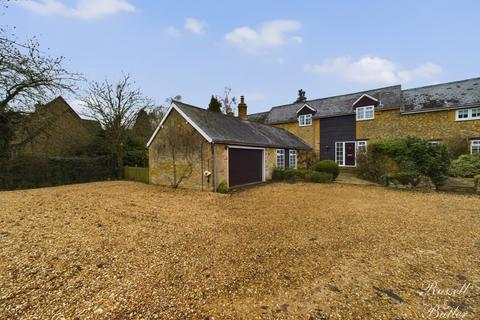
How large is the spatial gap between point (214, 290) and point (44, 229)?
201 inches

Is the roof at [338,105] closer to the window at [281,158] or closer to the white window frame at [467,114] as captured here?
the white window frame at [467,114]

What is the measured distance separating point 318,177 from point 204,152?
311 inches

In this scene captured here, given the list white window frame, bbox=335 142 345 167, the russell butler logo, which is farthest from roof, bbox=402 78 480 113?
the russell butler logo

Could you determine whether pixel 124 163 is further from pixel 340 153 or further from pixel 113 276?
pixel 340 153

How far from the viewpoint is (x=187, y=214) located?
22.9ft

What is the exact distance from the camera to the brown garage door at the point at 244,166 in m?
12.5

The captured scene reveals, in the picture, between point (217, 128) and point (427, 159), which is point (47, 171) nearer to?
point (217, 128)

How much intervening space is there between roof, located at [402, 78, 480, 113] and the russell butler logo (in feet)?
64.9

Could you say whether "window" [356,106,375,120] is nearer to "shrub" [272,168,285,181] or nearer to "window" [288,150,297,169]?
"window" [288,150,297,169]

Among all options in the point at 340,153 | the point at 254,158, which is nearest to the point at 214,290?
the point at 254,158

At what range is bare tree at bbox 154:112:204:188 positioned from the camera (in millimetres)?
12035

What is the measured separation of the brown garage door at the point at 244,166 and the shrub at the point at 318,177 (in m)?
3.32

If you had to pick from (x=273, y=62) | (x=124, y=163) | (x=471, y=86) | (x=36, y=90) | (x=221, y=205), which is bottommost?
(x=221, y=205)

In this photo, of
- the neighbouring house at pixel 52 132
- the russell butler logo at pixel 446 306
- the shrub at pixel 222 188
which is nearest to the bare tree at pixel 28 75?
the neighbouring house at pixel 52 132
